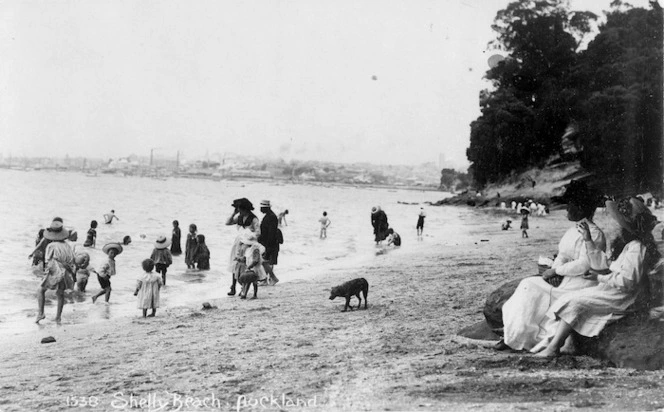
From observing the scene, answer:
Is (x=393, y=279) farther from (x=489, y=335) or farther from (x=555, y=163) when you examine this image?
Answer: (x=555, y=163)

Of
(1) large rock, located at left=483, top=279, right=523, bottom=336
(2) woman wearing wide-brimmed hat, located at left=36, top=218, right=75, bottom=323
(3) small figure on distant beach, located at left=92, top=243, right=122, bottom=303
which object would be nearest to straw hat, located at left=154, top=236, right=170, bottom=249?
(3) small figure on distant beach, located at left=92, top=243, right=122, bottom=303

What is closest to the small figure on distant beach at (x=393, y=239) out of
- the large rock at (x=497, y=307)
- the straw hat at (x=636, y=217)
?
the large rock at (x=497, y=307)

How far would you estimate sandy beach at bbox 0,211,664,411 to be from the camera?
4250 millimetres

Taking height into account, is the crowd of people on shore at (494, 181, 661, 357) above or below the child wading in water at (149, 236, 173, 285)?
above

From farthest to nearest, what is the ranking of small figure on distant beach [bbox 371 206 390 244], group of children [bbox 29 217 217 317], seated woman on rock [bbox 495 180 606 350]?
small figure on distant beach [bbox 371 206 390 244]
group of children [bbox 29 217 217 317]
seated woman on rock [bbox 495 180 606 350]

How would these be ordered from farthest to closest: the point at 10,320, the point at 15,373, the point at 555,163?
the point at 555,163 < the point at 10,320 < the point at 15,373

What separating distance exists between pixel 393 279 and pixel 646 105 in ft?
52.3

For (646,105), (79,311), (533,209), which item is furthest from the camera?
(533,209)

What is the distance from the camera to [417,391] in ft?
14.4

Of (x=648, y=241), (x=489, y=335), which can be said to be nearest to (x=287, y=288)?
(x=489, y=335)

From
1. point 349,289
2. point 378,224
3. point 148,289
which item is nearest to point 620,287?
point 349,289

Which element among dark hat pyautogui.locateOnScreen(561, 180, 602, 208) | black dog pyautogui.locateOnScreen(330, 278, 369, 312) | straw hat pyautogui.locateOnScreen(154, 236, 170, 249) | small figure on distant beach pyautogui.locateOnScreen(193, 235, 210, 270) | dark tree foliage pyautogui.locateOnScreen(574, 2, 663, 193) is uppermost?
dark tree foliage pyautogui.locateOnScreen(574, 2, 663, 193)

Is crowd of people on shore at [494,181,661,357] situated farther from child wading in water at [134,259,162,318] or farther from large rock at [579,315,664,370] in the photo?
child wading in water at [134,259,162,318]

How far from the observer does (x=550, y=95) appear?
43125 mm
